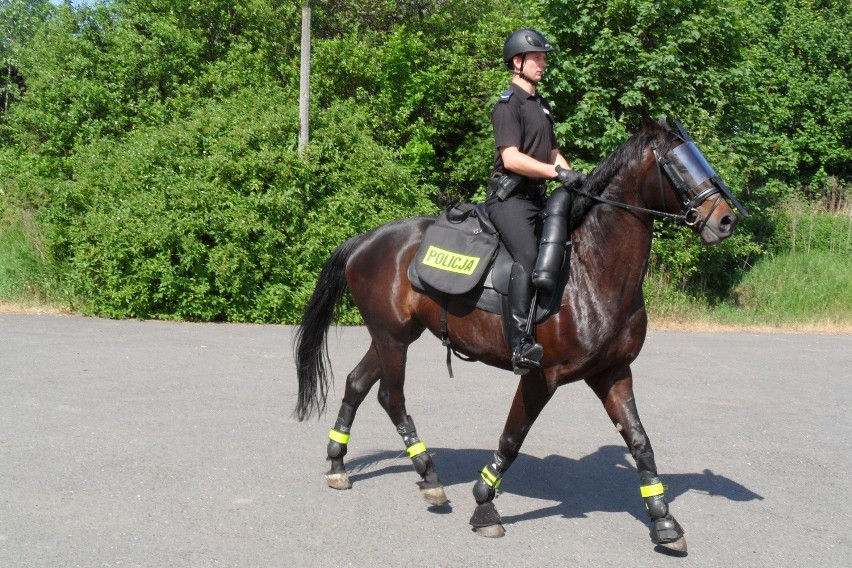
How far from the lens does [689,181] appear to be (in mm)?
5059

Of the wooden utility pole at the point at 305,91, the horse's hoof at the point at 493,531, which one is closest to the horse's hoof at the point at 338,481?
the horse's hoof at the point at 493,531

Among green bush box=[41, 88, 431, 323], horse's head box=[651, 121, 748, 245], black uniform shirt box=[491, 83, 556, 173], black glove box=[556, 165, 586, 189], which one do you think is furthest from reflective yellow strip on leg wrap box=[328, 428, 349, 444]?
green bush box=[41, 88, 431, 323]

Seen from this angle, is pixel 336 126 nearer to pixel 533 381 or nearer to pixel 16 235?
pixel 16 235

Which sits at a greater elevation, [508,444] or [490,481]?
[508,444]

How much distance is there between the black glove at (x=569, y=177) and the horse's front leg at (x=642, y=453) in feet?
4.05

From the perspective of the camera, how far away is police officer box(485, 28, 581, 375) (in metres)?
5.39

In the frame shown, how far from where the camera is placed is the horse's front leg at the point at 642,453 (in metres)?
5.18

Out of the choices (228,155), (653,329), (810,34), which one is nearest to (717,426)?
(653,329)

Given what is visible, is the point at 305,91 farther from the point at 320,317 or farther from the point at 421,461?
the point at 421,461

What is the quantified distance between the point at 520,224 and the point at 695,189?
1.10m

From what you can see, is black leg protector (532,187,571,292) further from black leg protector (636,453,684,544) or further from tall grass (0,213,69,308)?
tall grass (0,213,69,308)

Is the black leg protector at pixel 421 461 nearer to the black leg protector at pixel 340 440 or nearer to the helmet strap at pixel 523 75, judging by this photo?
the black leg protector at pixel 340 440

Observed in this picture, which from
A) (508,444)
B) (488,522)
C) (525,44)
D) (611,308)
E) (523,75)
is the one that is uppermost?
(525,44)

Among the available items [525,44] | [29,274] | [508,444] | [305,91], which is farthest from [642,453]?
[29,274]
